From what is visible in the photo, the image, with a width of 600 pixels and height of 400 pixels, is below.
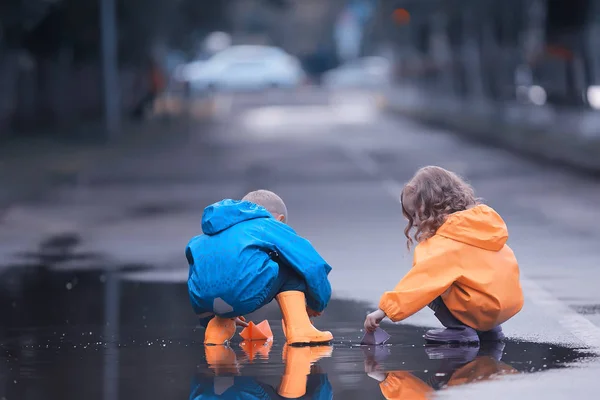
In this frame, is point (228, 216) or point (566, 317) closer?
point (228, 216)

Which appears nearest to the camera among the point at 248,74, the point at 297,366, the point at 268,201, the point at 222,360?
the point at 297,366

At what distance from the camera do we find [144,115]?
153 ft

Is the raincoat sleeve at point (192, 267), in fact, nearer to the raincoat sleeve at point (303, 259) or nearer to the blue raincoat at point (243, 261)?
the blue raincoat at point (243, 261)

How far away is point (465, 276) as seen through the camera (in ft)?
24.2

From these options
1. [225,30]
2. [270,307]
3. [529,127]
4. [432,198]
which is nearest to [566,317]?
[432,198]

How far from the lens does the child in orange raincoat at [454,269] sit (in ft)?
24.1

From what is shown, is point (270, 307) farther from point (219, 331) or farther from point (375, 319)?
point (375, 319)

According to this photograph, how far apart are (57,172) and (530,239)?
1236 centimetres

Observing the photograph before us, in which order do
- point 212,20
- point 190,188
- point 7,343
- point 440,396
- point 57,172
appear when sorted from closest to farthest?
point 440,396 < point 7,343 < point 190,188 < point 57,172 < point 212,20

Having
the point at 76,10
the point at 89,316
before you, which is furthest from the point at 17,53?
the point at 89,316

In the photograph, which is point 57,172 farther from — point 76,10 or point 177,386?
point 177,386

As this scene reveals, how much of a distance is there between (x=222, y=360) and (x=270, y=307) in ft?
7.38

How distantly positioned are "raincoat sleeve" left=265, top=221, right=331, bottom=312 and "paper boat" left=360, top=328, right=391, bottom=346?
322 millimetres

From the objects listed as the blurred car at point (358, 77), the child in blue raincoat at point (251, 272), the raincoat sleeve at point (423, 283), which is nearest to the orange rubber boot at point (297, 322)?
the child in blue raincoat at point (251, 272)
